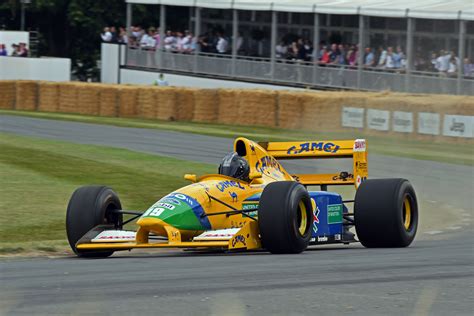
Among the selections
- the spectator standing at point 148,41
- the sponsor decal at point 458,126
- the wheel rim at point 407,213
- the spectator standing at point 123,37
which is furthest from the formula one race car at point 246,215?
the spectator standing at point 123,37

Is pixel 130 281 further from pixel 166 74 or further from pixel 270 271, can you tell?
pixel 166 74

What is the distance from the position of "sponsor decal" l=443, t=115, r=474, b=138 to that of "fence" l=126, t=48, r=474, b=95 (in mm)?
3900

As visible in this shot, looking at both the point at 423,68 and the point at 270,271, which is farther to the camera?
the point at 423,68

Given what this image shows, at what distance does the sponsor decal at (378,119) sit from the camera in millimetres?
29156

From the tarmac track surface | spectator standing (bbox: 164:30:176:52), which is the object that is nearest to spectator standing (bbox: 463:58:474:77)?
spectator standing (bbox: 164:30:176:52)

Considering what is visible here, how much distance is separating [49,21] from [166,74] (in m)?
10.7

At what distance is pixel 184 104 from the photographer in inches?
1417

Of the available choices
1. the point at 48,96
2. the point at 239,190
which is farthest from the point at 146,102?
the point at 239,190

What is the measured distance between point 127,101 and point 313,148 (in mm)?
24307

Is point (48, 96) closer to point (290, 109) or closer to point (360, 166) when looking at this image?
point (290, 109)

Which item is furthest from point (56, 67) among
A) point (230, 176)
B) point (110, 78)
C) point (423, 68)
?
point (230, 176)

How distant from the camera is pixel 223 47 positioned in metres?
43.1

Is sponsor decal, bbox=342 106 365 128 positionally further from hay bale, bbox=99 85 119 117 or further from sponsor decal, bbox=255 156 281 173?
sponsor decal, bbox=255 156 281 173

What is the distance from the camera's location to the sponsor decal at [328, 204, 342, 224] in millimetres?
12602
